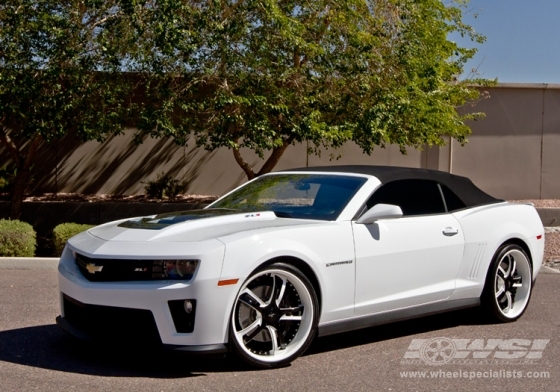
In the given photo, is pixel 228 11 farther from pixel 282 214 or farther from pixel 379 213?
pixel 379 213

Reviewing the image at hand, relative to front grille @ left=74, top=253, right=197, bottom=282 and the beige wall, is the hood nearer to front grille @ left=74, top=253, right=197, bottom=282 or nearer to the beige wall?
front grille @ left=74, top=253, right=197, bottom=282

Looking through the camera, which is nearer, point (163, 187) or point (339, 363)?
point (339, 363)

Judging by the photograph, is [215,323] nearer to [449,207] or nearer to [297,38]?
[449,207]

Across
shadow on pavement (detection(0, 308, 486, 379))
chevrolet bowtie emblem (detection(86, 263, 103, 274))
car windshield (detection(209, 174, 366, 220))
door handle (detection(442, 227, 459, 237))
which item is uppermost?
car windshield (detection(209, 174, 366, 220))

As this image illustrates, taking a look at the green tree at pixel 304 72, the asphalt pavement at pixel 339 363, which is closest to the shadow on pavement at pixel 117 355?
the asphalt pavement at pixel 339 363

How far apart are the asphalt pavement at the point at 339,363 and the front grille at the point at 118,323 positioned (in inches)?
8.4

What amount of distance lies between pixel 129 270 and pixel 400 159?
1375 centimetres

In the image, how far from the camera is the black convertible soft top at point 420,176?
22.5 feet

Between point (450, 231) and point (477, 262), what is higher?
point (450, 231)

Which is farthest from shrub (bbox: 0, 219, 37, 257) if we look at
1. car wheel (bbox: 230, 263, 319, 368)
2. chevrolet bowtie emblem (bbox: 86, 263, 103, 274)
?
car wheel (bbox: 230, 263, 319, 368)

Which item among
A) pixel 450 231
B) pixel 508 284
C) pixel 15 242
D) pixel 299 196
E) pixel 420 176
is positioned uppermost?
pixel 420 176

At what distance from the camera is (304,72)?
42.5ft

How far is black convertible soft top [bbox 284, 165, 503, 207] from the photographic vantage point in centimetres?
685

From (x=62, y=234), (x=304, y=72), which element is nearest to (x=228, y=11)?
(x=304, y=72)
